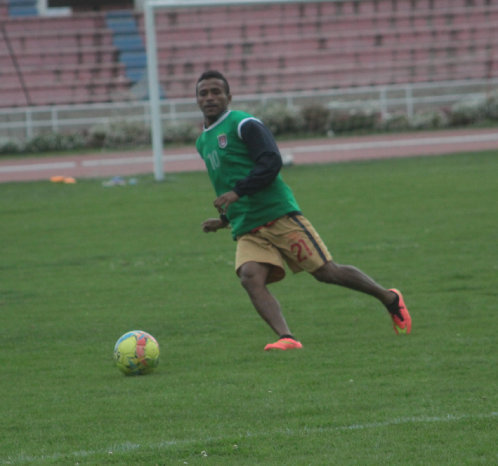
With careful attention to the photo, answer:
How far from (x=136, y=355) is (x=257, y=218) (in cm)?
133

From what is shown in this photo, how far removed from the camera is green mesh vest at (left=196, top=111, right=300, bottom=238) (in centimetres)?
675

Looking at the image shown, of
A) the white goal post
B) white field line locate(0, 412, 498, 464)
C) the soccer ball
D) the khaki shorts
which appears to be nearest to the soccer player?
the khaki shorts

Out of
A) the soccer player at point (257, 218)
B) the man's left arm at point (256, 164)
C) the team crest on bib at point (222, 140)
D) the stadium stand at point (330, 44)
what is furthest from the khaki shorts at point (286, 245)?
the stadium stand at point (330, 44)

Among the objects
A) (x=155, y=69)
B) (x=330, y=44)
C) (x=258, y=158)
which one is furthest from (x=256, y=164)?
(x=330, y=44)

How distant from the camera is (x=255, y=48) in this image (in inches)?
1362

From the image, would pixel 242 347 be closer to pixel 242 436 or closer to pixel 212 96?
pixel 212 96

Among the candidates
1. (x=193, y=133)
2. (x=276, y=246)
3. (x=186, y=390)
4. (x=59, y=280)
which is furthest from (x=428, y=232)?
(x=193, y=133)

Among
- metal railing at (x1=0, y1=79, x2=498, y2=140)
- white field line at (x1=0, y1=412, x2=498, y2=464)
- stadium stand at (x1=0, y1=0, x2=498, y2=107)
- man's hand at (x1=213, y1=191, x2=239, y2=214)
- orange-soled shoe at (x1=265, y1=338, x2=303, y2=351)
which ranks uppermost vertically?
man's hand at (x1=213, y1=191, x2=239, y2=214)

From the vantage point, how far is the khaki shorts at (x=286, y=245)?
22.2ft

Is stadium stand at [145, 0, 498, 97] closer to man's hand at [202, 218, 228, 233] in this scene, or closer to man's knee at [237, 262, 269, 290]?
man's hand at [202, 218, 228, 233]

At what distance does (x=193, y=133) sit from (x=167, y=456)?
79.9ft

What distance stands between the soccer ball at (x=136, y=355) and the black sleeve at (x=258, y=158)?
1162mm

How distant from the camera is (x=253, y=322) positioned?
25.6 ft

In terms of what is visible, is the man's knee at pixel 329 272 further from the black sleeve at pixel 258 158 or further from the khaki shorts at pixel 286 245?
the black sleeve at pixel 258 158
